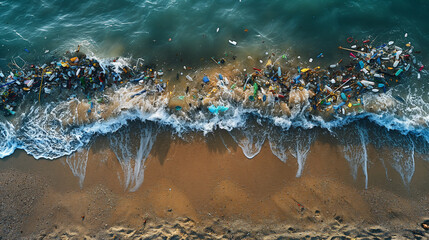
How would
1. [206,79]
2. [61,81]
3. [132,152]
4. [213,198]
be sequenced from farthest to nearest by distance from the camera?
[61,81] → [206,79] → [132,152] → [213,198]

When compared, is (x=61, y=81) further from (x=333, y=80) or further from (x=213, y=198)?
(x=333, y=80)

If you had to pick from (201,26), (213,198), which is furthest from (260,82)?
(213,198)

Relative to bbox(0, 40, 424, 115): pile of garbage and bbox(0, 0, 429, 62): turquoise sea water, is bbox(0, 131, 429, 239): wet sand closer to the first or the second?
bbox(0, 40, 424, 115): pile of garbage

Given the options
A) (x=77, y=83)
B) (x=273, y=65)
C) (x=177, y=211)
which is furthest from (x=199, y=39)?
(x=177, y=211)

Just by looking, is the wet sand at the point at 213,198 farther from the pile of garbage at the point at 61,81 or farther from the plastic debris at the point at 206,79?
the pile of garbage at the point at 61,81

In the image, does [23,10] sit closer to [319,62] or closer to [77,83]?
[77,83]

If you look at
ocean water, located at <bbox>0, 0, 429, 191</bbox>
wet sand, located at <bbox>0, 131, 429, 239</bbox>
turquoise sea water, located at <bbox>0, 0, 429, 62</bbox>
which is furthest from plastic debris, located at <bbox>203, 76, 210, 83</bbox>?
wet sand, located at <bbox>0, 131, 429, 239</bbox>

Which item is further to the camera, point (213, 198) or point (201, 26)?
point (201, 26)
